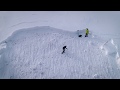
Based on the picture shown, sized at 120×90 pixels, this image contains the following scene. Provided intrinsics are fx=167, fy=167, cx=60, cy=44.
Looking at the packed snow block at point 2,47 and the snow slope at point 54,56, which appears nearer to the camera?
the snow slope at point 54,56

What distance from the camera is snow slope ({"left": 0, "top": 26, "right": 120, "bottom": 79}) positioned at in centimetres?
1082

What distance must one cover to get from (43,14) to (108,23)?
18.1ft

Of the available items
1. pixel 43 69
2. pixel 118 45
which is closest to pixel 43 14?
pixel 43 69

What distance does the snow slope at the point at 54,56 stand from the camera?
35.5ft

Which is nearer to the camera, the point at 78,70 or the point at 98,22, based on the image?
the point at 78,70

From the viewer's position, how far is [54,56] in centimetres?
1168

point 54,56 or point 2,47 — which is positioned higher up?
point 2,47

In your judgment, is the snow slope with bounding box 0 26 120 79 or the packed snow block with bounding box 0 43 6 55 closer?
the snow slope with bounding box 0 26 120 79

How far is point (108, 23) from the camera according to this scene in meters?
13.9
